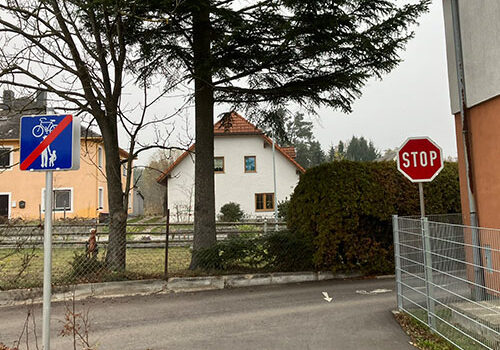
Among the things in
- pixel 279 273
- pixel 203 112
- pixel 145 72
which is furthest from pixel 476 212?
pixel 145 72

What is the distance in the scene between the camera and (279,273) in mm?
8898

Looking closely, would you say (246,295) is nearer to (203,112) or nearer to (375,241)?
(375,241)

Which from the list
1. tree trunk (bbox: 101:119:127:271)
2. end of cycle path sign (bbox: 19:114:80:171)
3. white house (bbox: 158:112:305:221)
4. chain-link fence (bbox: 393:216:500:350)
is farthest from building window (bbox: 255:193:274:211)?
end of cycle path sign (bbox: 19:114:80:171)

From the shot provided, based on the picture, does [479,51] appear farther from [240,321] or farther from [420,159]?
[240,321]

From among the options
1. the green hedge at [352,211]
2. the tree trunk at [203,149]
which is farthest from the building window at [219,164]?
the green hedge at [352,211]

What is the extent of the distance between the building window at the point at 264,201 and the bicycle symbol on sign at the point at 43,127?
1095 inches

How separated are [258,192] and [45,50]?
24090mm

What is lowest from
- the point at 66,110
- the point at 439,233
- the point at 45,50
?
the point at 439,233

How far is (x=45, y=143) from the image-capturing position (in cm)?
369

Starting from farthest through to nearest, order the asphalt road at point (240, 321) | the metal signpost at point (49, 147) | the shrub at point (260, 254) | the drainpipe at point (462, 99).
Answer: the shrub at point (260, 254)
the drainpipe at point (462, 99)
the asphalt road at point (240, 321)
the metal signpost at point (49, 147)

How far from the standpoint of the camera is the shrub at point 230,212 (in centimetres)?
2797

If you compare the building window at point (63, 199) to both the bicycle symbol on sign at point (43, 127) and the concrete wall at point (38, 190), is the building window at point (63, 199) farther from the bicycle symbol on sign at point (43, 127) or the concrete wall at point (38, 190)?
the bicycle symbol on sign at point (43, 127)

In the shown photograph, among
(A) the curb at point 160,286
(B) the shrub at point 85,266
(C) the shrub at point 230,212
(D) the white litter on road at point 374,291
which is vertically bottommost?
(D) the white litter on road at point 374,291

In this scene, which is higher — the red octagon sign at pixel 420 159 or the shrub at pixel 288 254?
the red octagon sign at pixel 420 159
